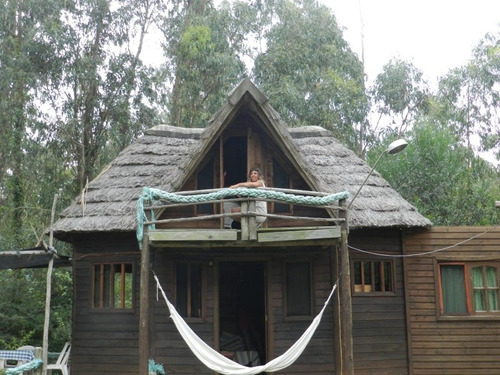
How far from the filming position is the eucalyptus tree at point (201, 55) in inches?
819

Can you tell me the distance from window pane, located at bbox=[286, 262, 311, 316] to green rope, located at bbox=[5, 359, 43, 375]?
4.49 m

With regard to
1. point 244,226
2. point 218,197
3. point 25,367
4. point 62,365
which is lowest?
point 62,365

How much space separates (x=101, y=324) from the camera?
11.4m

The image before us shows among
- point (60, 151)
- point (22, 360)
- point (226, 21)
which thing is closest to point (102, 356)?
point (22, 360)

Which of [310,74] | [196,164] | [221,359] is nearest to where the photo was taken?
[221,359]

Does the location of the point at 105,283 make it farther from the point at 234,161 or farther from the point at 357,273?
the point at 357,273

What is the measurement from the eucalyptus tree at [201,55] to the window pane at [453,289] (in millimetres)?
11203

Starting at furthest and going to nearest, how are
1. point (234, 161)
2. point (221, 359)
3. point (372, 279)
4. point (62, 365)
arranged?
point (234, 161)
point (62, 365)
point (372, 279)
point (221, 359)

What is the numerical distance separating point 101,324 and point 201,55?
11784mm

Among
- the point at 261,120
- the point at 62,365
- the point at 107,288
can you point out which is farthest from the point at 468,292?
the point at 62,365

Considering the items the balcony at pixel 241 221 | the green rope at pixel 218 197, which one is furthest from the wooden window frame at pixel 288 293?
the green rope at pixel 218 197

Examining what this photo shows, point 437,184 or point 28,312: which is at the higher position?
point 437,184

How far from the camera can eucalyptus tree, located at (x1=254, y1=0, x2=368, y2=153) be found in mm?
22750

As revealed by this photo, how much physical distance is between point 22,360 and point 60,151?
31.2ft
